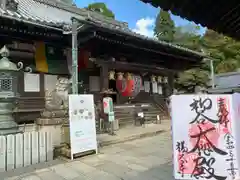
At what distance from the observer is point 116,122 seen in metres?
8.80

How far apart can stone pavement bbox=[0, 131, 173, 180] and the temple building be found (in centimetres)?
186

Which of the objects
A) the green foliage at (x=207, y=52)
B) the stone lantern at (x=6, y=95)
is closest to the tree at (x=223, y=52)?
the green foliage at (x=207, y=52)

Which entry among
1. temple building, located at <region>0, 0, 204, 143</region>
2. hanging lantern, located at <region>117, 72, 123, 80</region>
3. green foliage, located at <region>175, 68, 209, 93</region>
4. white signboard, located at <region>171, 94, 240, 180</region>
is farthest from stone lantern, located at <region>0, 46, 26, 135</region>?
green foliage, located at <region>175, 68, 209, 93</region>

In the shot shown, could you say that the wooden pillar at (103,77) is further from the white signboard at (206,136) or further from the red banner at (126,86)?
the white signboard at (206,136)

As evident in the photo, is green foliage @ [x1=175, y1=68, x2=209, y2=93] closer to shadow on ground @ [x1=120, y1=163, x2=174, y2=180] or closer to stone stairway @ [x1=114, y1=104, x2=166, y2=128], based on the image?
stone stairway @ [x1=114, y1=104, x2=166, y2=128]

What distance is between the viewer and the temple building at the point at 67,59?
6367 millimetres

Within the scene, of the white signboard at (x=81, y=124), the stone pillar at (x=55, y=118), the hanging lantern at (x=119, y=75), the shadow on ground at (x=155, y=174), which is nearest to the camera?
the shadow on ground at (x=155, y=174)

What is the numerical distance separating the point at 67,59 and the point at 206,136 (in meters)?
6.22

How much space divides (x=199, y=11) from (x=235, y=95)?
132 cm

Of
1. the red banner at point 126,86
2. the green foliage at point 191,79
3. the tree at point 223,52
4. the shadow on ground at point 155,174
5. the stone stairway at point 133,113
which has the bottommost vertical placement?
the shadow on ground at point 155,174

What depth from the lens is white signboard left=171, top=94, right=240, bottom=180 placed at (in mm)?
2650

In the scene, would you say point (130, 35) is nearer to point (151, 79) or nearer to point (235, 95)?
point (151, 79)

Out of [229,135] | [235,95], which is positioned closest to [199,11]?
[235,95]

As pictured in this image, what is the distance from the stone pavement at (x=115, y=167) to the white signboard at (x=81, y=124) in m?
0.31
